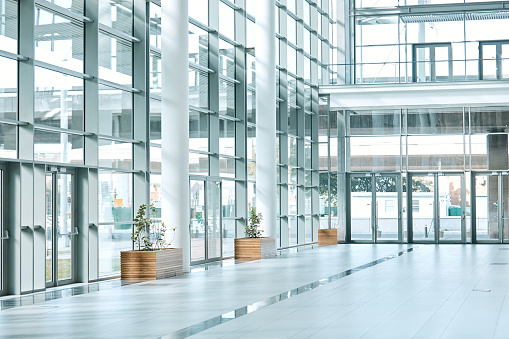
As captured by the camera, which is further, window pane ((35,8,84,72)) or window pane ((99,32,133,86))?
window pane ((99,32,133,86))

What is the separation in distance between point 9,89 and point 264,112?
944 centimetres

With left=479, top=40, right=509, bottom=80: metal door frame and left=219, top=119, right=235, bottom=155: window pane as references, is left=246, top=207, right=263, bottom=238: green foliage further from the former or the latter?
left=479, top=40, right=509, bottom=80: metal door frame

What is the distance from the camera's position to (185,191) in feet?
47.8

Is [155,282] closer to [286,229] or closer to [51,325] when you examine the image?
[51,325]

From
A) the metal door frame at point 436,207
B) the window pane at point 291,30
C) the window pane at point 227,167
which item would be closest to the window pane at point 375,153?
the metal door frame at point 436,207

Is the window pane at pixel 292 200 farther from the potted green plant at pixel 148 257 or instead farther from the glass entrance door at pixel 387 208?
the potted green plant at pixel 148 257

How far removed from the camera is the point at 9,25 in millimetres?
11594

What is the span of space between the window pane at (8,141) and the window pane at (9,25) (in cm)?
125

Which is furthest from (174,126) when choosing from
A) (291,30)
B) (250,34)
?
(291,30)

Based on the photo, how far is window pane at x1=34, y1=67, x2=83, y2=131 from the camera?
1248 centimetres

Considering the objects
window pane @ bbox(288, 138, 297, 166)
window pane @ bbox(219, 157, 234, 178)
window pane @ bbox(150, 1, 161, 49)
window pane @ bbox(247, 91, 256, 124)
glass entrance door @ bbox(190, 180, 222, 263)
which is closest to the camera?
window pane @ bbox(150, 1, 161, 49)

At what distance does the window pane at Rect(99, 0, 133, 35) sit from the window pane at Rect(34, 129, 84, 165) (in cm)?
257

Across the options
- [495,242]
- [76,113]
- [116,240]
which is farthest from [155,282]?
[495,242]

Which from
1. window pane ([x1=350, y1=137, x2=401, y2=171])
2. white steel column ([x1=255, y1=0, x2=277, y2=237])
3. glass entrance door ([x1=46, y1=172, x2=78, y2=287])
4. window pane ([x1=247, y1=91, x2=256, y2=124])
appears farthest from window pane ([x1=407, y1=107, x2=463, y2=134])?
glass entrance door ([x1=46, y1=172, x2=78, y2=287])
